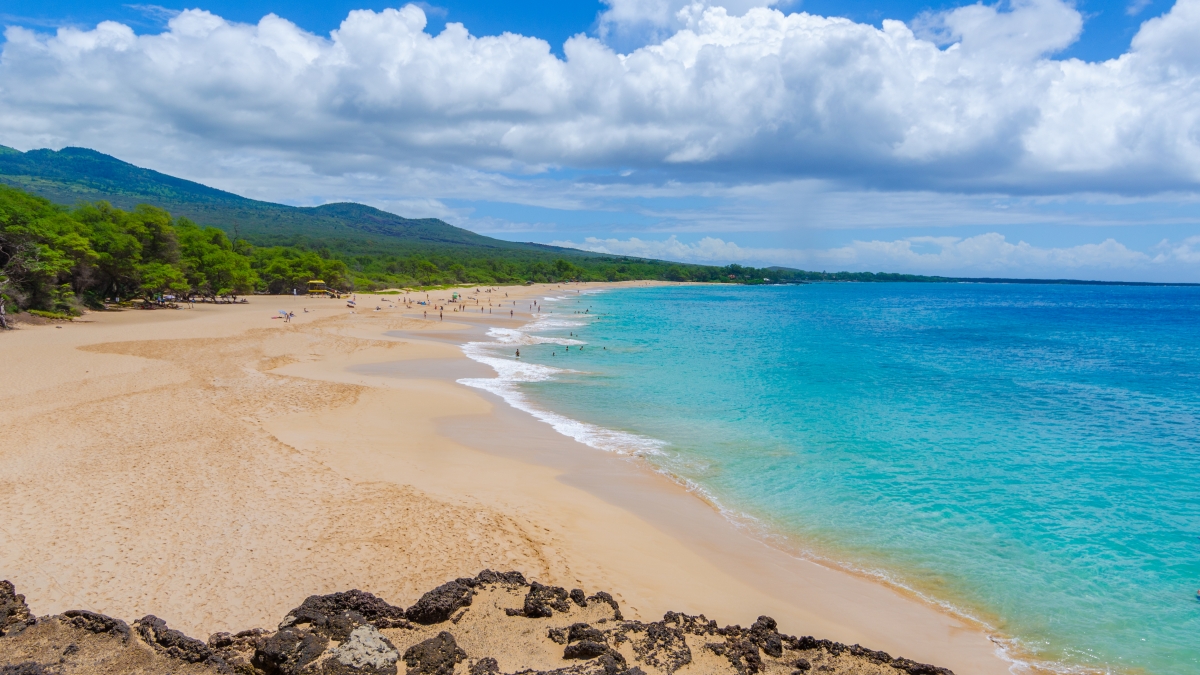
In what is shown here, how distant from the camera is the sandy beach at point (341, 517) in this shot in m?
8.55

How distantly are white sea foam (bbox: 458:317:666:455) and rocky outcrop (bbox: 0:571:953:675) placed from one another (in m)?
9.11

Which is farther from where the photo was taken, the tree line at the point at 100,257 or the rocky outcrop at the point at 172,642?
the tree line at the point at 100,257

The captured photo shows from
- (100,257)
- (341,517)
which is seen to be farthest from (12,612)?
(100,257)

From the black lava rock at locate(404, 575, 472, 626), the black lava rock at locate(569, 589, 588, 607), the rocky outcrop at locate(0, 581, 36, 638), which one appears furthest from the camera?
the black lava rock at locate(569, 589, 588, 607)

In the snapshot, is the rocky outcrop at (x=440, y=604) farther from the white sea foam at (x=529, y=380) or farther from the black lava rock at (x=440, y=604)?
the white sea foam at (x=529, y=380)

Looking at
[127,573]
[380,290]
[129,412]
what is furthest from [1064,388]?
[380,290]

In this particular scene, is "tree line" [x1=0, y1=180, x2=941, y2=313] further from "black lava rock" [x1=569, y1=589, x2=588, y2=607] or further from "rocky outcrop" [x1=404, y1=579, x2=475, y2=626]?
"black lava rock" [x1=569, y1=589, x2=588, y2=607]

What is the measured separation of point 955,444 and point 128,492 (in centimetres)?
2131

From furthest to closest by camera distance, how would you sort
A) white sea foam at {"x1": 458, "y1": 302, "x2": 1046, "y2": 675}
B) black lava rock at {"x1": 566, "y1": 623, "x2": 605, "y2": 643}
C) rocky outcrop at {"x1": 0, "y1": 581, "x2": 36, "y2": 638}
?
1. white sea foam at {"x1": 458, "y1": 302, "x2": 1046, "y2": 675}
2. black lava rock at {"x1": 566, "y1": 623, "x2": 605, "y2": 643}
3. rocky outcrop at {"x1": 0, "y1": 581, "x2": 36, "y2": 638}

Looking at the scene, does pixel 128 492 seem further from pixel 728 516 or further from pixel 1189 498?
pixel 1189 498

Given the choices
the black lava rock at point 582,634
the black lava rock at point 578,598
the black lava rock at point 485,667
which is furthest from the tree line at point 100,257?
the black lava rock at point 582,634

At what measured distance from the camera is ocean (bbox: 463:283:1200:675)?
10180 mm

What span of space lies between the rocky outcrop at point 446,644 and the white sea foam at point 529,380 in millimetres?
9109

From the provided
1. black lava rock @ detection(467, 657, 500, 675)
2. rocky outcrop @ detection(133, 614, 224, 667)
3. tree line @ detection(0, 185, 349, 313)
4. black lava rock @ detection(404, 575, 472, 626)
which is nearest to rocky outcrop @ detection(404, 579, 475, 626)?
black lava rock @ detection(404, 575, 472, 626)
